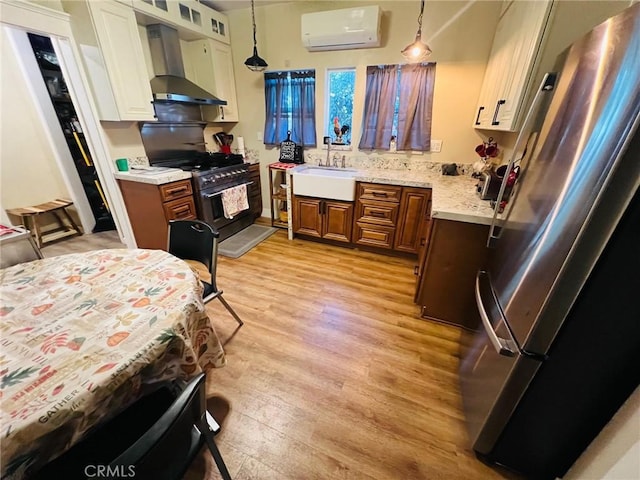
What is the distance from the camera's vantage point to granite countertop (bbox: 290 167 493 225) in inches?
65.0

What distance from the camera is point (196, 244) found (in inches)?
63.9

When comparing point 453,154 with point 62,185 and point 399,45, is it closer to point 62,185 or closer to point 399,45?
point 399,45

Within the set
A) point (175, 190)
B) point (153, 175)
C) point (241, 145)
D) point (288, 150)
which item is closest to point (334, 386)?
point (175, 190)

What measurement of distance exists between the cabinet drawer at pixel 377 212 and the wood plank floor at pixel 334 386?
0.67 metres

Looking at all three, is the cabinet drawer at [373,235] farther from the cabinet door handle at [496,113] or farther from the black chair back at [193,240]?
the black chair back at [193,240]

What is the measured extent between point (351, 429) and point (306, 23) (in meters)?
3.48

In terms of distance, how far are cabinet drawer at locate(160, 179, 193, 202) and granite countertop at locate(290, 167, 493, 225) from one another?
1.82 meters

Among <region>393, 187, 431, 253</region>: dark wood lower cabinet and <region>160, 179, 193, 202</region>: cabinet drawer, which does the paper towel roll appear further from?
<region>393, 187, 431, 253</region>: dark wood lower cabinet

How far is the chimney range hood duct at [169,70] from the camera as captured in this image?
8.86 ft

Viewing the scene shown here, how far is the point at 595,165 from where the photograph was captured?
2.42 feet

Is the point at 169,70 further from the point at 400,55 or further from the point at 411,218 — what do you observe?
the point at 411,218

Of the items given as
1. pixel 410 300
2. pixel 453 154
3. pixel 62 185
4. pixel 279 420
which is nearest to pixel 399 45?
pixel 453 154

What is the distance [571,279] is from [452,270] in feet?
3.47

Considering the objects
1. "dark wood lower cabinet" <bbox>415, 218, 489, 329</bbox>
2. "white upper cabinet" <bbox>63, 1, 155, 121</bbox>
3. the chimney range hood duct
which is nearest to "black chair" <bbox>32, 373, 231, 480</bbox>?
"dark wood lower cabinet" <bbox>415, 218, 489, 329</bbox>
